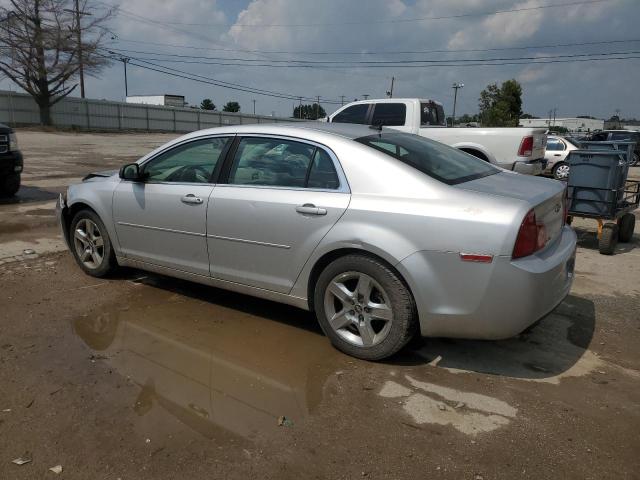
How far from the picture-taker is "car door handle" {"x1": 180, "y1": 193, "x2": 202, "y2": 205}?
13.9ft

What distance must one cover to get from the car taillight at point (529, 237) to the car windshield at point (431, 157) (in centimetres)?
57

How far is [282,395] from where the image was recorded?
127 inches

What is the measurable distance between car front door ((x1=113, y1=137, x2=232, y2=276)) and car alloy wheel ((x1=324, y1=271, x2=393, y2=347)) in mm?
1185

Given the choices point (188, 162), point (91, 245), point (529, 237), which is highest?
point (188, 162)

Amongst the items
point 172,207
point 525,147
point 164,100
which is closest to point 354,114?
point 525,147

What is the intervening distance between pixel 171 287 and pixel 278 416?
2.47m

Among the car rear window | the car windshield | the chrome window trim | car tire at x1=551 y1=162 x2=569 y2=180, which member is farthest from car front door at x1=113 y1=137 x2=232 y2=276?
car tire at x1=551 y1=162 x2=569 y2=180

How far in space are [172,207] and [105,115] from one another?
50117mm

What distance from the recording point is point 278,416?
2998 mm

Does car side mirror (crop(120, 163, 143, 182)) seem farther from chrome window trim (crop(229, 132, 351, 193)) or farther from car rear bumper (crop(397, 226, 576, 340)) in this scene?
car rear bumper (crop(397, 226, 576, 340))

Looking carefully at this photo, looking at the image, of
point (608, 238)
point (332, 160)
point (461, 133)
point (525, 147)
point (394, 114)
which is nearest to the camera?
point (332, 160)

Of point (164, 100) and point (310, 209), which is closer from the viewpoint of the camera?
point (310, 209)

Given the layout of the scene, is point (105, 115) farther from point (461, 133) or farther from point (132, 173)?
point (132, 173)

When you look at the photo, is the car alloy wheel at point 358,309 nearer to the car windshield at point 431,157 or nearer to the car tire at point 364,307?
the car tire at point 364,307
